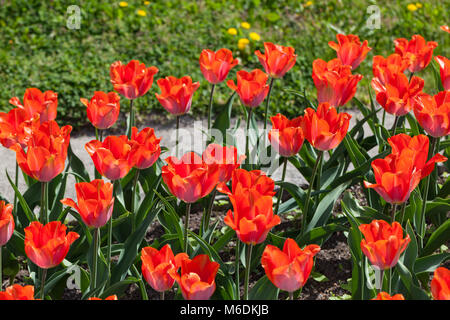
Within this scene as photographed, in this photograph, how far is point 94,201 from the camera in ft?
5.58

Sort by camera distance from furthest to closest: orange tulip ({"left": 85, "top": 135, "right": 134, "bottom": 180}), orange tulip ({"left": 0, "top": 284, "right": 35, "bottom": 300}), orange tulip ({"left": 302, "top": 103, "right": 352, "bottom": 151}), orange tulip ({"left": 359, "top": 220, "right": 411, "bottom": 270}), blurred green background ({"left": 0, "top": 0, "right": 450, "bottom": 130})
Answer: blurred green background ({"left": 0, "top": 0, "right": 450, "bottom": 130})
orange tulip ({"left": 302, "top": 103, "right": 352, "bottom": 151})
orange tulip ({"left": 85, "top": 135, "right": 134, "bottom": 180})
orange tulip ({"left": 359, "top": 220, "right": 411, "bottom": 270})
orange tulip ({"left": 0, "top": 284, "right": 35, "bottom": 300})

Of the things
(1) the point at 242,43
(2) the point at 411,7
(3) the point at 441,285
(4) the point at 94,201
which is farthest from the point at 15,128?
(2) the point at 411,7

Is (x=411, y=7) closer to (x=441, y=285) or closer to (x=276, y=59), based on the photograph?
(x=276, y=59)

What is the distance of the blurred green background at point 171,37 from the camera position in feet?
13.9

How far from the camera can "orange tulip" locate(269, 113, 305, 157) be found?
205 centimetres

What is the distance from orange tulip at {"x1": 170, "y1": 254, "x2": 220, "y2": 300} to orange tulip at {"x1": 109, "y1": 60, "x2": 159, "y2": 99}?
3.35 feet

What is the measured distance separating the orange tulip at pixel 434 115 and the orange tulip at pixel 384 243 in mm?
584

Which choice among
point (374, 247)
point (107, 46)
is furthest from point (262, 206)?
point (107, 46)

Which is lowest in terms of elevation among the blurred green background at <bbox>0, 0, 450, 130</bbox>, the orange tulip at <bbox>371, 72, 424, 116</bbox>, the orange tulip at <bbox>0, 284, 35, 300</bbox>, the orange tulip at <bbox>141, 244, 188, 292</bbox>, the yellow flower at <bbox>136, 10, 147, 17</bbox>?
the blurred green background at <bbox>0, 0, 450, 130</bbox>

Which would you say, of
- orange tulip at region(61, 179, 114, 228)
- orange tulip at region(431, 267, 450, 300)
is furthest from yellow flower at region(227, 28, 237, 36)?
orange tulip at region(431, 267, 450, 300)

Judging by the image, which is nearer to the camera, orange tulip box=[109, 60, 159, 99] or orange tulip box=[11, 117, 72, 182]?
orange tulip box=[11, 117, 72, 182]

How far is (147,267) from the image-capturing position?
5.32ft

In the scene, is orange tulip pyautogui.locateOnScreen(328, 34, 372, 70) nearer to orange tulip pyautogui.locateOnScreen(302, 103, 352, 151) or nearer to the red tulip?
orange tulip pyautogui.locateOnScreen(302, 103, 352, 151)

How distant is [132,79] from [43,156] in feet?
2.32
